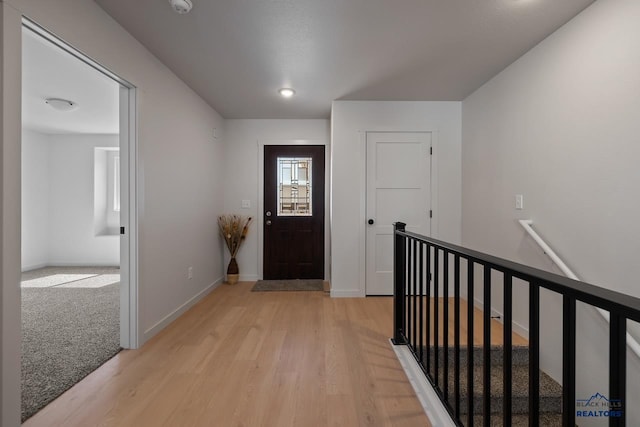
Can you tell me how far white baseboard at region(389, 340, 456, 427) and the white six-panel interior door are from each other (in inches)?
58.1

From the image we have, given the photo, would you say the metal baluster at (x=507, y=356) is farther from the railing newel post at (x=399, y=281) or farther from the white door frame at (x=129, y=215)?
the white door frame at (x=129, y=215)

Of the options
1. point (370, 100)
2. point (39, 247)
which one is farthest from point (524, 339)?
point (39, 247)

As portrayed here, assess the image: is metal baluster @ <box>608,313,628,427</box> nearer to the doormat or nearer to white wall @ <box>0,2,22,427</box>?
white wall @ <box>0,2,22,427</box>

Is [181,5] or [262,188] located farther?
[262,188]

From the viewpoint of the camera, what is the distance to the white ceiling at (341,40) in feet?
6.00

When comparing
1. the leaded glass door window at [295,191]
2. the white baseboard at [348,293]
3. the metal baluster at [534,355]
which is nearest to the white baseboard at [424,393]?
the metal baluster at [534,355]

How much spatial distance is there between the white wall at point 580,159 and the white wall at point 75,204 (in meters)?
5.90

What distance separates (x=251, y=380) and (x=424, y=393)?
40.4 inches

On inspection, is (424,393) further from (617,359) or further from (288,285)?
(288,285)

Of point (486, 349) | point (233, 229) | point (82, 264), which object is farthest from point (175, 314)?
point (82, 264)

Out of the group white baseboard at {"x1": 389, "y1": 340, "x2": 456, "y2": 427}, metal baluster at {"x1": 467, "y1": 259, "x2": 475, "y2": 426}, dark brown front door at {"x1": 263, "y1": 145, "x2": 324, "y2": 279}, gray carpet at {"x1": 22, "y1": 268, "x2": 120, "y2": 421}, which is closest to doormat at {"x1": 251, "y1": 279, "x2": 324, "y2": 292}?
dark brown front door at {"x1": 263, "y1": 145, "x2": 324, "y2": 279}

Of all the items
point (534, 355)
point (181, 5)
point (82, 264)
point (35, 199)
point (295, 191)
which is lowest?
point (82, 264)

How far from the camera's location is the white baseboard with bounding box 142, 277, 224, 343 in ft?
7.72

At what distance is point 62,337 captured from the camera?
230cm
